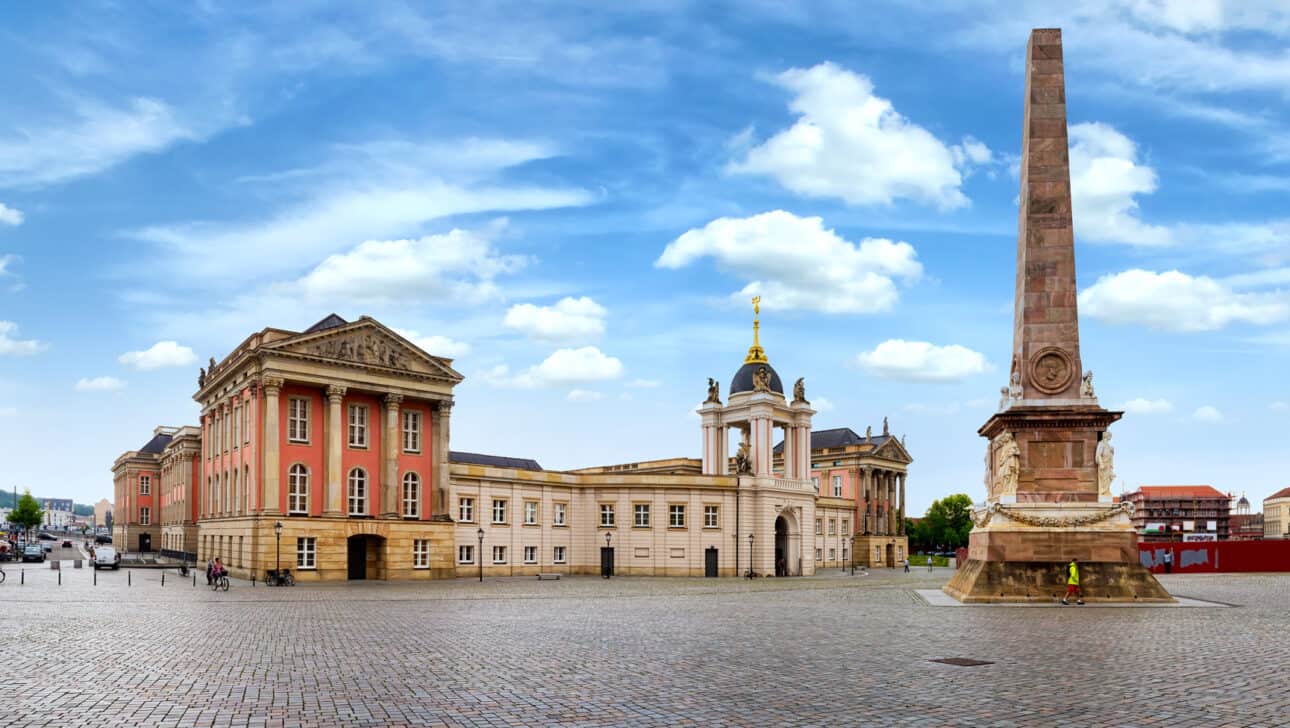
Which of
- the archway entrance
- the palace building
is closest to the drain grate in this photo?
the palace building

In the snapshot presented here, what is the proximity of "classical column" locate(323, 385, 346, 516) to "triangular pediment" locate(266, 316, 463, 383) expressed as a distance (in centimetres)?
195

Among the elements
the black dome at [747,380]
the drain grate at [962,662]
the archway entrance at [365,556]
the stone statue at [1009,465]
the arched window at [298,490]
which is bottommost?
the archway entrance at [365,556]

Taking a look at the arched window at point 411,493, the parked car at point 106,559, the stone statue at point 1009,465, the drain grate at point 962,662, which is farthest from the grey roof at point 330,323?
the drain grate at point 962,662

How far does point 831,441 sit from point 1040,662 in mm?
106181

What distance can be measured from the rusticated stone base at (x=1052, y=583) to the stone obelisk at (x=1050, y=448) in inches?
1.2

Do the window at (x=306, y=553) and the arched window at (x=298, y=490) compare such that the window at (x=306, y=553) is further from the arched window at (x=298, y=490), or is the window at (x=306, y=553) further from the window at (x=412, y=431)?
the window at (x=412, y=431)

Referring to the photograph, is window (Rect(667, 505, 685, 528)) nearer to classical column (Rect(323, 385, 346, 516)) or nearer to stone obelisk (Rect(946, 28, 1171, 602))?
classical column (Rect(323, 385, 346, 516))

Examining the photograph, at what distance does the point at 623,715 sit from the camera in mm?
12539

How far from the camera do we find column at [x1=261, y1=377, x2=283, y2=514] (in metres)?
54.7

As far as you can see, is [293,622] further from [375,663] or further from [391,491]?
[391,491]

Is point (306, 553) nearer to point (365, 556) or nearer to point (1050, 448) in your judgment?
point (365, 556)

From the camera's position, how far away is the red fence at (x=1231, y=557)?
70625 mm

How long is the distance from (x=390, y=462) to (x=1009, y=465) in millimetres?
37152

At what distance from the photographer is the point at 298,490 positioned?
56812 mm
